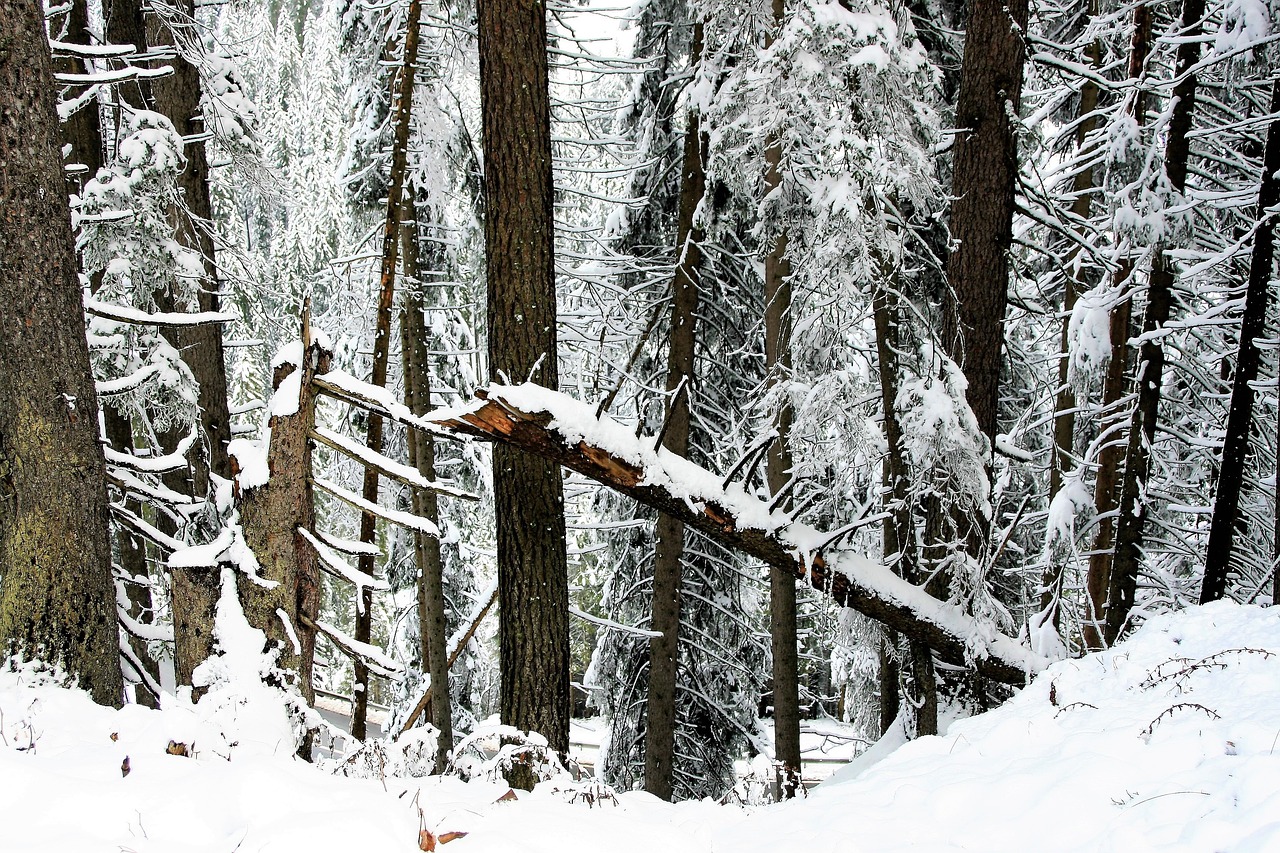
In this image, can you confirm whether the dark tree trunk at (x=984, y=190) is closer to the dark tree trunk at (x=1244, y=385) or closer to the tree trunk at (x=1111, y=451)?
the dark tree trunk at (x=1244, y=385)

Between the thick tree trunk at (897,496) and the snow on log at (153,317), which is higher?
the snow on log at (153,317)

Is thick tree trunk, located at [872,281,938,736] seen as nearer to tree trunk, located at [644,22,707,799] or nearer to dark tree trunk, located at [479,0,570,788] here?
tree trunk, located at [644,22,707,799]

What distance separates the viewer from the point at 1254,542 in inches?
401

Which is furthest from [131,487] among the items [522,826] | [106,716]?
[522,826]

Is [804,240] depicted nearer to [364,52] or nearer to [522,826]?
[522,826]

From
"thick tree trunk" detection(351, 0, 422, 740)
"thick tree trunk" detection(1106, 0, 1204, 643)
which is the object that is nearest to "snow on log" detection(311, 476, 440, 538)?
"thick tree trunk" detection(351, 0, 422, 740)

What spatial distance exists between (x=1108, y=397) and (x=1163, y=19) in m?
5.50

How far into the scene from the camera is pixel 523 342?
5.80m

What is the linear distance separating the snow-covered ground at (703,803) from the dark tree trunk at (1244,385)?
4.14 m

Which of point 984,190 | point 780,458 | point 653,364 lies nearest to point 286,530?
point 780,458

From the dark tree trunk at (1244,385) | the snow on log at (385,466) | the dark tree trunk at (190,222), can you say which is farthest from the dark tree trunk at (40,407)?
the dark tree trunk at (1244,385)

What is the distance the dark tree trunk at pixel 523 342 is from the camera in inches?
226

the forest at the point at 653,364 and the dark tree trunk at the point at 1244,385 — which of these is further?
the dark tree trunk at the point at 1244,385

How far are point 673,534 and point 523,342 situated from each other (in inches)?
203
